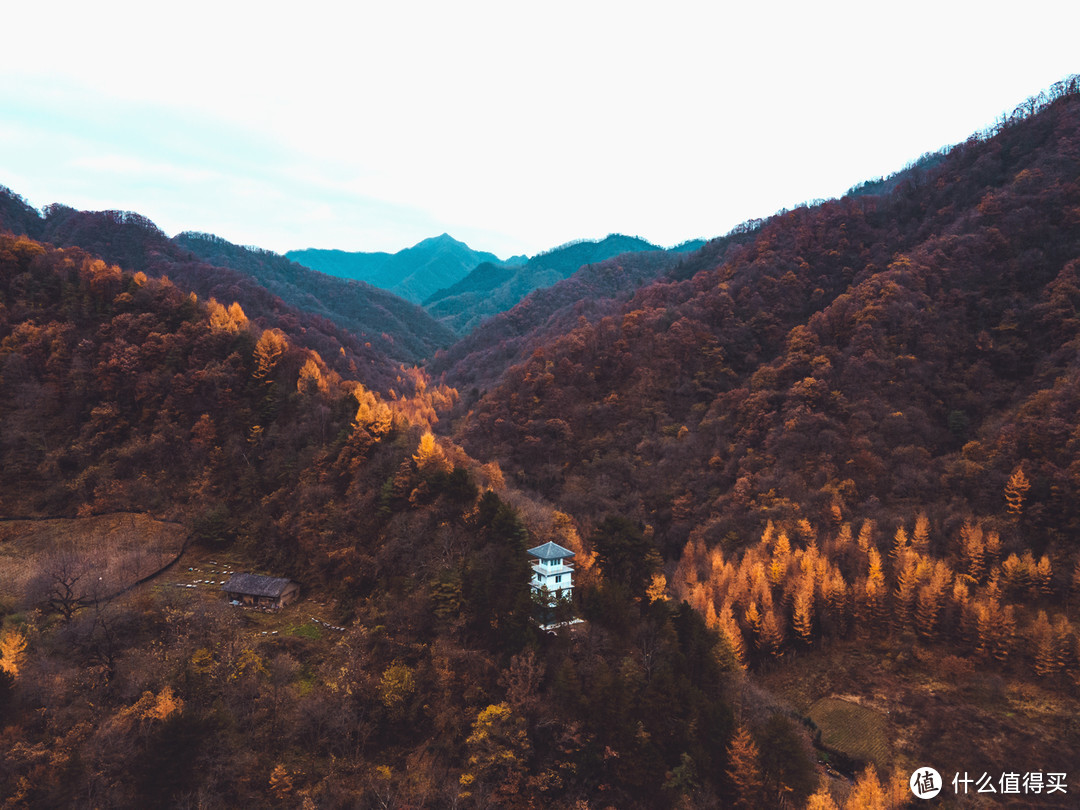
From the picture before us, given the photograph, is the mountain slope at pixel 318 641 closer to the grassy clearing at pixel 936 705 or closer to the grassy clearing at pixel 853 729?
the grassy clearing at pixel 853 729

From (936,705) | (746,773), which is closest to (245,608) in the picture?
(746,773)

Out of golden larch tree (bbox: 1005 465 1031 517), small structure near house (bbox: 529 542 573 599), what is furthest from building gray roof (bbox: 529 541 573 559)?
golden larch tree (bbox: 1005 465 1031 517)

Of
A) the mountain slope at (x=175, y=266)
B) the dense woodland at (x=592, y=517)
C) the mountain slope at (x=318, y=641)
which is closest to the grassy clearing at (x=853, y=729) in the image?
the dense woodland at (x=592, y=517)

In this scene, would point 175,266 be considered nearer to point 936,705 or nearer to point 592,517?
point 592,517

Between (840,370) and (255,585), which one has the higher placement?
(840,370)

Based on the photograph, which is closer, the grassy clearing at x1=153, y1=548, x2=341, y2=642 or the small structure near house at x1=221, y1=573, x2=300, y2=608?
the grassy clearing at x1=153, y1=548, x2=341, y2=642

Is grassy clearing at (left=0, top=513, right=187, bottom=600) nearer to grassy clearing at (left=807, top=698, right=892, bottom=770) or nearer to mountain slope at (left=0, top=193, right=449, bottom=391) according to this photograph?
grassy clearing at (left=807, top=698, right=892, bottom=770)

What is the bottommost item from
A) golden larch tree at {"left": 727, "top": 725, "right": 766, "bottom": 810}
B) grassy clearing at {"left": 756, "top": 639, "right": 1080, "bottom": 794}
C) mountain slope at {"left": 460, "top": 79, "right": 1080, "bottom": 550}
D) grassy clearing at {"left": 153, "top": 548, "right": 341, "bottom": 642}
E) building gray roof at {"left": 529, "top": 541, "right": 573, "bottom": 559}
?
grassy clearing at {"left": 756, "top": 639, "right": 1080, "bottom": 794}
